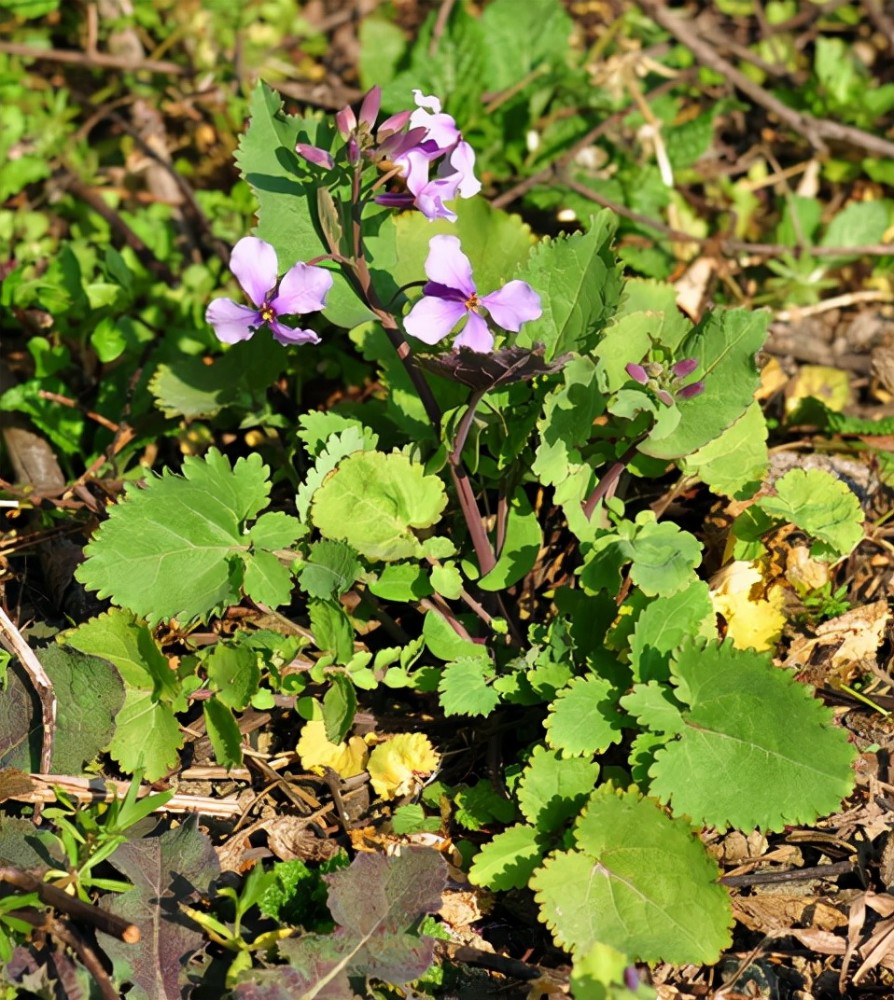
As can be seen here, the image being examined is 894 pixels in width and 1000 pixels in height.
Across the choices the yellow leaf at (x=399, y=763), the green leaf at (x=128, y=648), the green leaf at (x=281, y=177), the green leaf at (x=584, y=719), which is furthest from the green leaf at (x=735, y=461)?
the green leaf at (x=128, y=648)

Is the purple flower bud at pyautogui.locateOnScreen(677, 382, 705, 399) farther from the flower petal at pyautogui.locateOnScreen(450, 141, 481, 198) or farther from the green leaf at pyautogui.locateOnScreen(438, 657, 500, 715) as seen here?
the green leaf at pyautogui.locateOnScreen(438, 657, 500, 715)

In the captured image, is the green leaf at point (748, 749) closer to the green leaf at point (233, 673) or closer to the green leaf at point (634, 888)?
the green leaf at point (634, 888)

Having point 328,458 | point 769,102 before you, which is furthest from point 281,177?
point 769,102

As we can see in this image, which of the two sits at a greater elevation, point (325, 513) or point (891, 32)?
point (891, 32)

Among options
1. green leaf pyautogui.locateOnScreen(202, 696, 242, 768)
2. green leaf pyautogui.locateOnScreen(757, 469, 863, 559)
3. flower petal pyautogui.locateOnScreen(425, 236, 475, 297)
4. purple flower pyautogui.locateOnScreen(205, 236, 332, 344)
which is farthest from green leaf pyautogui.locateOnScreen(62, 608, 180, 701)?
green leaf pyautogui.locateOnScreen(757, 469, 863, 559)

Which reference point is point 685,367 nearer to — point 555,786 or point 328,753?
point 555,786

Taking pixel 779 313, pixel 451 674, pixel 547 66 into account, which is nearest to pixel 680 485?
pixel 451 674

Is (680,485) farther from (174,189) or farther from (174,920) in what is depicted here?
(174,189)
